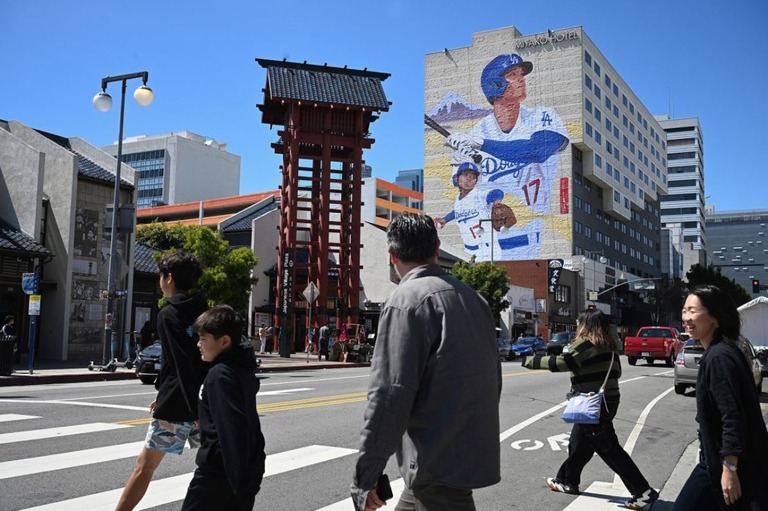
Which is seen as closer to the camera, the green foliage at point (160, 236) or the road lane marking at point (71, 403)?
the road lane marking at point (71, 403)

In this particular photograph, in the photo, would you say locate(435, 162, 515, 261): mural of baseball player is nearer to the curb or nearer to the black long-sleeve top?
the curb

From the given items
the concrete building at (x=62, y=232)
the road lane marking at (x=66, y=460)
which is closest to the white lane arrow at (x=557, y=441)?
the road lane marking at (x=66, y=460)

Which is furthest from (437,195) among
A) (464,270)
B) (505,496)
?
(505,496)

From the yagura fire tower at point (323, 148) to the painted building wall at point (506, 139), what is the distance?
38505 millimetres

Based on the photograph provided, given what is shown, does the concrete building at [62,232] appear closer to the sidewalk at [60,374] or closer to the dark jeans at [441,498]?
the sidewalk at [60,374]

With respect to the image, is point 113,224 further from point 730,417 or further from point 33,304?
point 730,417

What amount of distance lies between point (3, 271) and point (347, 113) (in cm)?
2396

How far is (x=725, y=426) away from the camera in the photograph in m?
3.58

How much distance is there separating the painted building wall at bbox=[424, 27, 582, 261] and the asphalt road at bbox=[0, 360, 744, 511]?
2572 inches

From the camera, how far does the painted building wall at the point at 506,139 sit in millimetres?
79000

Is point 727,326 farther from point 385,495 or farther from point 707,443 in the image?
point 385,495

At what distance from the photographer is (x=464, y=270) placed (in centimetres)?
5078

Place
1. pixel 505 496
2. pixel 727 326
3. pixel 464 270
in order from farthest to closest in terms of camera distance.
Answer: pixel 464 270
pixel 505 496
pixel 727 326

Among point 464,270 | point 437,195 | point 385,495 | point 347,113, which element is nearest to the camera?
point 385,495
